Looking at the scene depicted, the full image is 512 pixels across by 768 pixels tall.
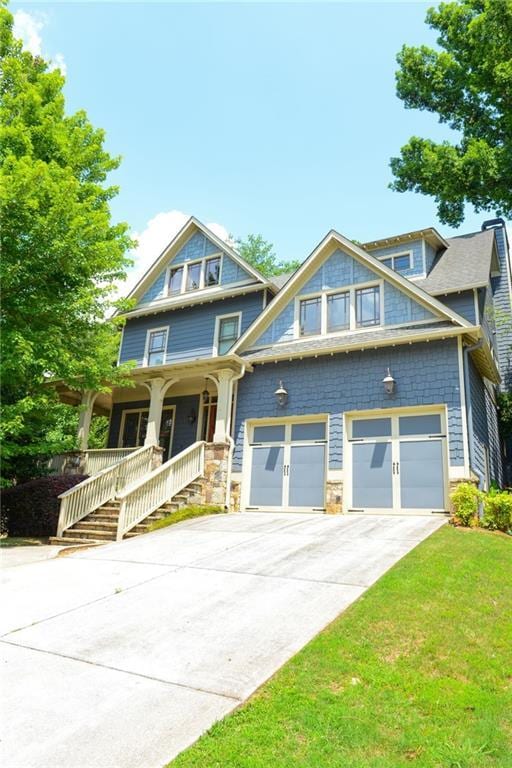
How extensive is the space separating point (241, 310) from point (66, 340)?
22.5 feet

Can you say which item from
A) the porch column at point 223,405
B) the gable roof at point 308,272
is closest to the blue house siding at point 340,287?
the gable roof at point 308,272

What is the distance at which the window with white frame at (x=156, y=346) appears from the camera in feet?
56.9

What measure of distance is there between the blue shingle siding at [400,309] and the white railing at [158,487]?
608 centimetres

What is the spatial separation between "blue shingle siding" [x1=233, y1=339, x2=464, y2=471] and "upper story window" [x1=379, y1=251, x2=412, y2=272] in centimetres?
445

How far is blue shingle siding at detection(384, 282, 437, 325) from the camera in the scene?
1222 cm

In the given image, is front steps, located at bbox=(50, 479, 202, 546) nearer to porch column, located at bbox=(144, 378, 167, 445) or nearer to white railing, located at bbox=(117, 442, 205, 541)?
white railing, located at bbox=(117, 442, 205, 541)

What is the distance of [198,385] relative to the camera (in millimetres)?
16344

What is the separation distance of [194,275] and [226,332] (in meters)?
2.99

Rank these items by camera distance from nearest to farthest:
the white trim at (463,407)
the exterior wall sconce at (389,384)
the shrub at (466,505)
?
the shrub at (466,505)
the white trim at (463,407)
the exterior wall sconce at (389,384)

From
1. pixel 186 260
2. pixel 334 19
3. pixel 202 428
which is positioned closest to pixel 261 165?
pixel 334 19

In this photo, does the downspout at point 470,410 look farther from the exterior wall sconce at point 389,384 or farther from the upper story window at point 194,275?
the upper story window at point 194,275

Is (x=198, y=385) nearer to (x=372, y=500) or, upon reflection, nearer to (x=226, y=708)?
(x=372, y=500)

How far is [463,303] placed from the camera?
13.2 meters

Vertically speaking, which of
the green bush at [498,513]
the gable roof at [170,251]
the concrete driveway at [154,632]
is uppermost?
the gable roof at [170,251]
